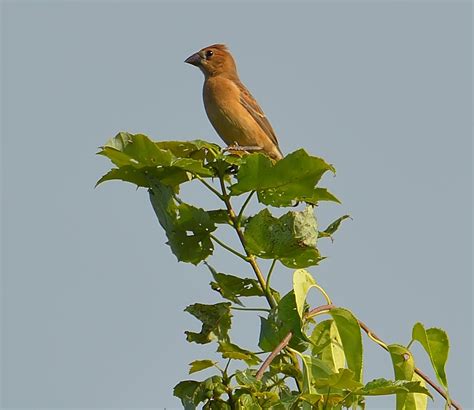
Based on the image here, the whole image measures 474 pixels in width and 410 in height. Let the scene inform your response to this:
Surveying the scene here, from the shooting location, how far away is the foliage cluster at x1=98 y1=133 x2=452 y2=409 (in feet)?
9.98

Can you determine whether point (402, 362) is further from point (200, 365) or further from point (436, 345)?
point (200, 365)

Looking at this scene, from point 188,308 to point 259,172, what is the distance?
620mm

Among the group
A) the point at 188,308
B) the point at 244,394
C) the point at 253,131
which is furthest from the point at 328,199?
the point at 253,131

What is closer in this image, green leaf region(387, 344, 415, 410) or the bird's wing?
green leaf region(387, 344, 415, 410)

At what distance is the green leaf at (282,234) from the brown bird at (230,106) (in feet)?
14.9

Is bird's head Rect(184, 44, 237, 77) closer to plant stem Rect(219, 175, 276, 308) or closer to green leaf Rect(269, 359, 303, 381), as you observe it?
plant stem Rect(219, 175, 276, 308)

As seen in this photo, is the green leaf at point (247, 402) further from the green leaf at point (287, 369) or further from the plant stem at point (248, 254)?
the plant stem at point (248, 254)

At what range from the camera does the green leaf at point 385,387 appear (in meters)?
2.95

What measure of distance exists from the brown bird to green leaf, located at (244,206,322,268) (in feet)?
14.9

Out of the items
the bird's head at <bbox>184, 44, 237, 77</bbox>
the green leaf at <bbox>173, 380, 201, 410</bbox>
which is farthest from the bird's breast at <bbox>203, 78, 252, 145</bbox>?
the green leaf at <bbox>173, 380, 201, 410</bbox>

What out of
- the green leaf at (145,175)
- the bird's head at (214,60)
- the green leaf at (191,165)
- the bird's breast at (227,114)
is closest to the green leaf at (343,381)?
the green leaf at (191,165)

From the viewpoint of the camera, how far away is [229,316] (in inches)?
143

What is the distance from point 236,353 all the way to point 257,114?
221 inches

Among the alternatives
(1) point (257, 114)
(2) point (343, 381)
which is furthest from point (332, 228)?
(1) point (257, 114)
